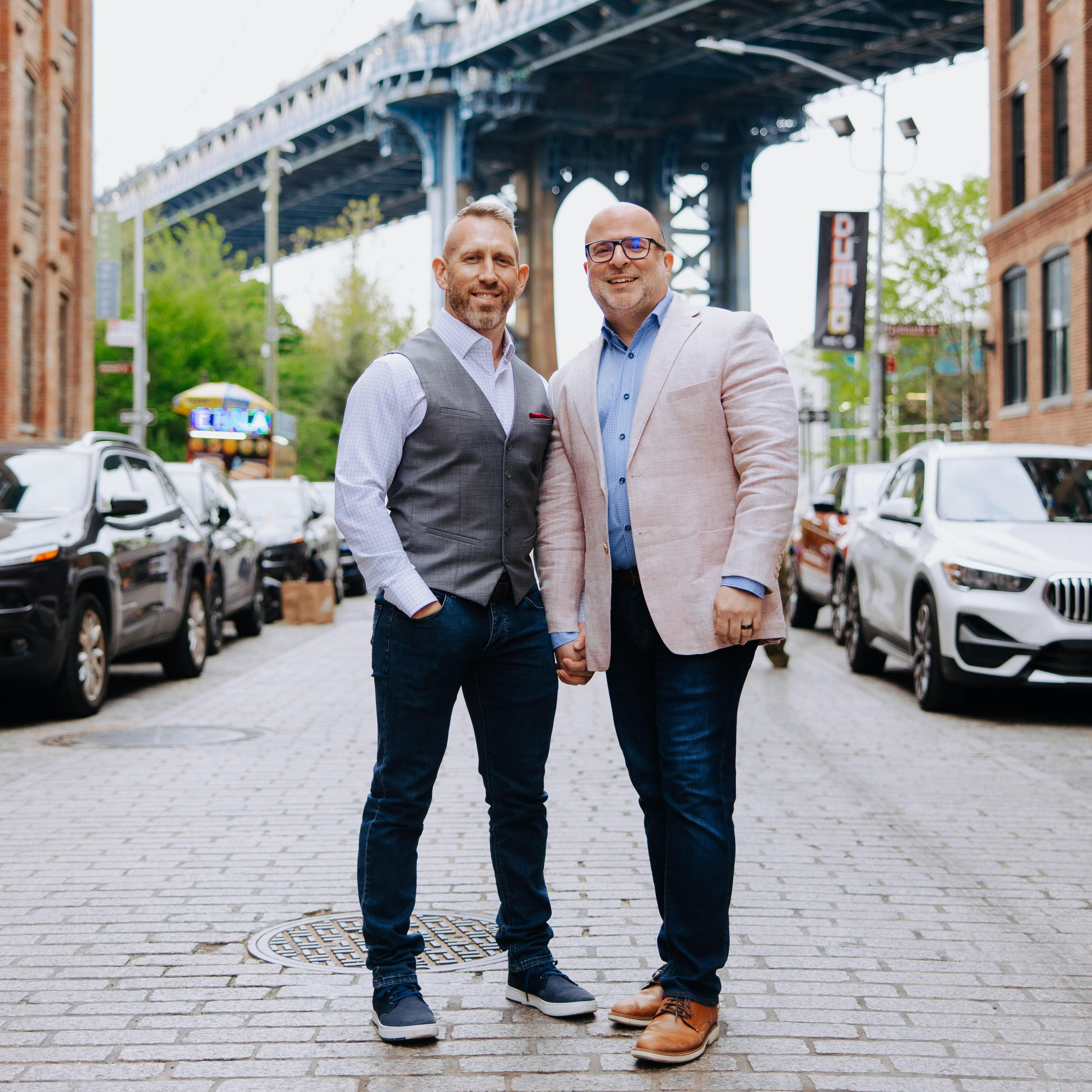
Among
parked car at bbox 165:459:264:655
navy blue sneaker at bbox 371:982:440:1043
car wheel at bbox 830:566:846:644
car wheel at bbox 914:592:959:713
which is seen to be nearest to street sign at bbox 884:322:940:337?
car wheel at bbox 830:566:846:644

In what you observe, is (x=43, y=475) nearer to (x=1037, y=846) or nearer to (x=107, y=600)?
(x=107, y=600)

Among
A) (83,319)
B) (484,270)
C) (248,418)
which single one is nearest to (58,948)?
(484,270)

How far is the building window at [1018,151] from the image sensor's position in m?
30.3

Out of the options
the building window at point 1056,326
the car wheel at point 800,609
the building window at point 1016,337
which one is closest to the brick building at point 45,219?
the car wheel at point 800,609

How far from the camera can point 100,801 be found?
7.11 m

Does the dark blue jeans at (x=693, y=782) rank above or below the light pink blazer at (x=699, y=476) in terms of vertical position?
below

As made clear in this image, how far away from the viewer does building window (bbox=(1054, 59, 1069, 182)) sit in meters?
28.1

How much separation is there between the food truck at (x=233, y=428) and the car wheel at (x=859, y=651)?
79.7 ft

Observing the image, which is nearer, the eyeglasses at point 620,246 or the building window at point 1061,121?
the eyeglasses at point 620,246

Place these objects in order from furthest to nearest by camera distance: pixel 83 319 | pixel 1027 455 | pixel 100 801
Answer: pixel 83 319 < pixel 1027 455 < pixel 100 801

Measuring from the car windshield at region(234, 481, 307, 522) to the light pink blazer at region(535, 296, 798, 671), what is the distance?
16545 millimetres

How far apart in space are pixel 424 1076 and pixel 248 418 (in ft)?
118

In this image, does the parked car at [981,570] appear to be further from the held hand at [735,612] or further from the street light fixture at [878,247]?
the street light fixture at [878,247]

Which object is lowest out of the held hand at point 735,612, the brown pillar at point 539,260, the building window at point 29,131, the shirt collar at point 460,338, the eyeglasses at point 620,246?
the held hand at point 735,612
